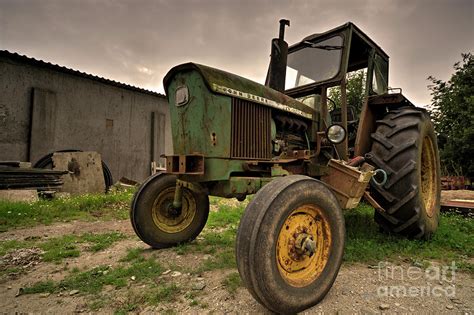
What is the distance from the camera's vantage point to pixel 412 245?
2912mm

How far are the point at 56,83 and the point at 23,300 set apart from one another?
7.60 m

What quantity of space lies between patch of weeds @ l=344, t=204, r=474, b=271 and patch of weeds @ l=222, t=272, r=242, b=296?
1128 mm

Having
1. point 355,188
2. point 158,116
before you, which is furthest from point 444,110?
point 355,188

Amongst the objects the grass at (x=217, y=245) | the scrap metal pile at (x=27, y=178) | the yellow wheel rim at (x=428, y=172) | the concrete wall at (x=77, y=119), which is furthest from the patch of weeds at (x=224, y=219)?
the concrete wall at (x=77, y=119)

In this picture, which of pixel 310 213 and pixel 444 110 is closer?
pixel 310 213

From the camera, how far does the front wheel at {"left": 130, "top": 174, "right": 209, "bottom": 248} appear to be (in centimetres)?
297

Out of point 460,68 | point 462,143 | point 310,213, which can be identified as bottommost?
point 310,213

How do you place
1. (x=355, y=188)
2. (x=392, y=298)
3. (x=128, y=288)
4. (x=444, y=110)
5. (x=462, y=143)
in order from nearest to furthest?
(x=392, y=298) < (x=128, y=288) < (x=355, y=188) < (x=462, y=143) < (x=444, y=110)

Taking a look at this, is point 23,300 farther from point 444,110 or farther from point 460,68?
point 460,68

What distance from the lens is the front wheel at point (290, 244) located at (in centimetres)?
162

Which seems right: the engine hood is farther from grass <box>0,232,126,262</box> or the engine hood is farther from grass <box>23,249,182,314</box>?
grass <box>0,232,126,262</box>

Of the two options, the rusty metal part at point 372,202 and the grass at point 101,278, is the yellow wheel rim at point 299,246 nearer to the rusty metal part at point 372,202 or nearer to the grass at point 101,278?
the rusty metal part at point 372,202

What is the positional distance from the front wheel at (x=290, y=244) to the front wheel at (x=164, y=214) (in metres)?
1.27

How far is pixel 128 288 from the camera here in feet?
7.00
